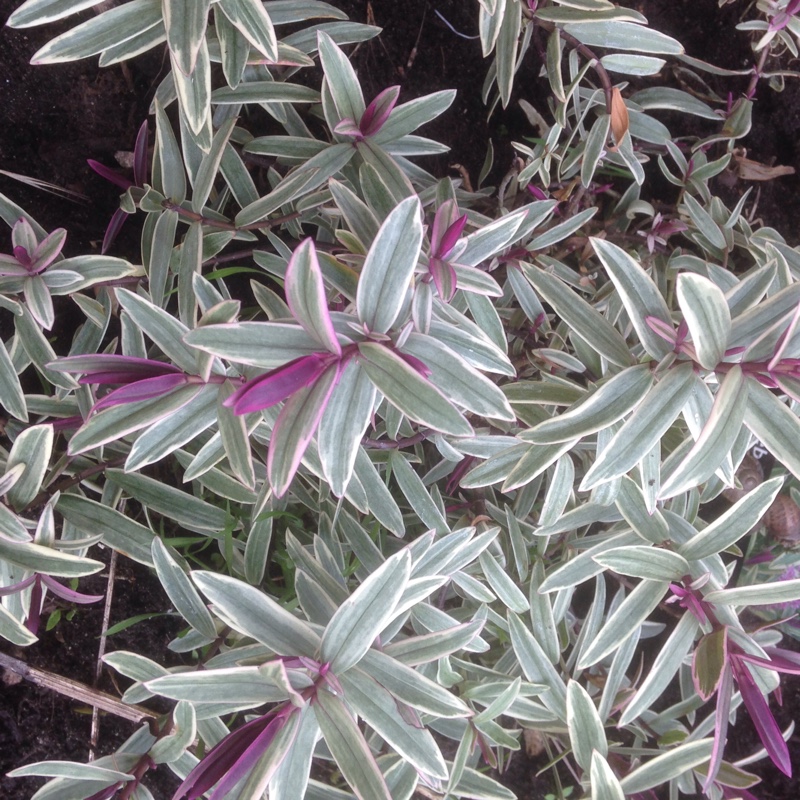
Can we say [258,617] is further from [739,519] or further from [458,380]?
[739,519]

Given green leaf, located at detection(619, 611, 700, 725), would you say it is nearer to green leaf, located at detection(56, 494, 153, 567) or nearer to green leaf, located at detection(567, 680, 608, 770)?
green leaf, located at detection(567, 680, 608, 770)

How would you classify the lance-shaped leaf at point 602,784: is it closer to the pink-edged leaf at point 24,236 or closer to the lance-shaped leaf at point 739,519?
the lance-shaped leaf at point 739,519

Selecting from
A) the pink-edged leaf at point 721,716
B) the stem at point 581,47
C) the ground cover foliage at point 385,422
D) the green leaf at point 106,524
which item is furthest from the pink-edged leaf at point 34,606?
the stem at point 581,47

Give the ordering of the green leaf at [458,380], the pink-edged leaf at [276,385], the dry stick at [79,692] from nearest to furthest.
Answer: the pink-edged leaf at [276,385]
the green leaf at [458,380]
the dry stick at [79,692]

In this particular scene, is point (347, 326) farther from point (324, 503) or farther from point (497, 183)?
point (497, 183)

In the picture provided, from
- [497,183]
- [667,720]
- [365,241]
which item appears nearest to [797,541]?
[667,720]

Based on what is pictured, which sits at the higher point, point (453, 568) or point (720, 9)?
point (720, 9)
